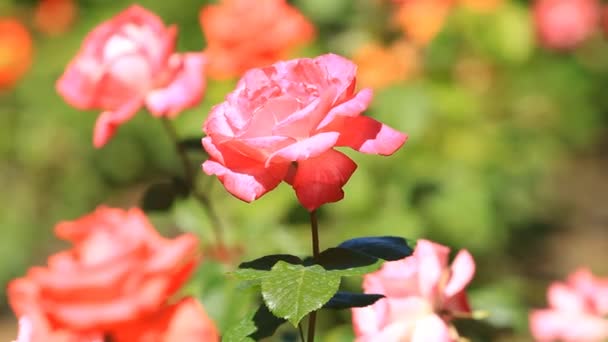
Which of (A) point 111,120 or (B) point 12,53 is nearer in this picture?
(A) point 111,120

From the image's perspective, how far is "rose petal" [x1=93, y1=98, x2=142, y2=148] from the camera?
0.93 meters

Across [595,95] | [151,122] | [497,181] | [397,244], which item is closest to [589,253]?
[595,95]

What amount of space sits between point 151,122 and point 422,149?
3.87 ft

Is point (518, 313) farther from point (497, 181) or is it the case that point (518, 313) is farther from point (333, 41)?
point (333, 41)

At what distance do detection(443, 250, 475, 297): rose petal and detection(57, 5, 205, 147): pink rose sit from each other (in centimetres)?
32

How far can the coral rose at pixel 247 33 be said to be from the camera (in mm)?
1439

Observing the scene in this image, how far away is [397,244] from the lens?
668 mm

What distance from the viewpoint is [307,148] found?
0.60 metres

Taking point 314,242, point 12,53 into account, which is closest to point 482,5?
point 12,53

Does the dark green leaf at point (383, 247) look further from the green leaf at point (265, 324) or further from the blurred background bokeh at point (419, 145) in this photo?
the blurred background bokeh at point (419, 145)

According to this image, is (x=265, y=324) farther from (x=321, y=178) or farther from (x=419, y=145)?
(x=419, y=145)

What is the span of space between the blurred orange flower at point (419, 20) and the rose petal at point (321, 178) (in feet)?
5.34

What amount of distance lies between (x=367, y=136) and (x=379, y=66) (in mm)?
1472

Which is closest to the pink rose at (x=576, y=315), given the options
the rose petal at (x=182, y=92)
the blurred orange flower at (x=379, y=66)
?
the rose petal at (x=182, y=92)
